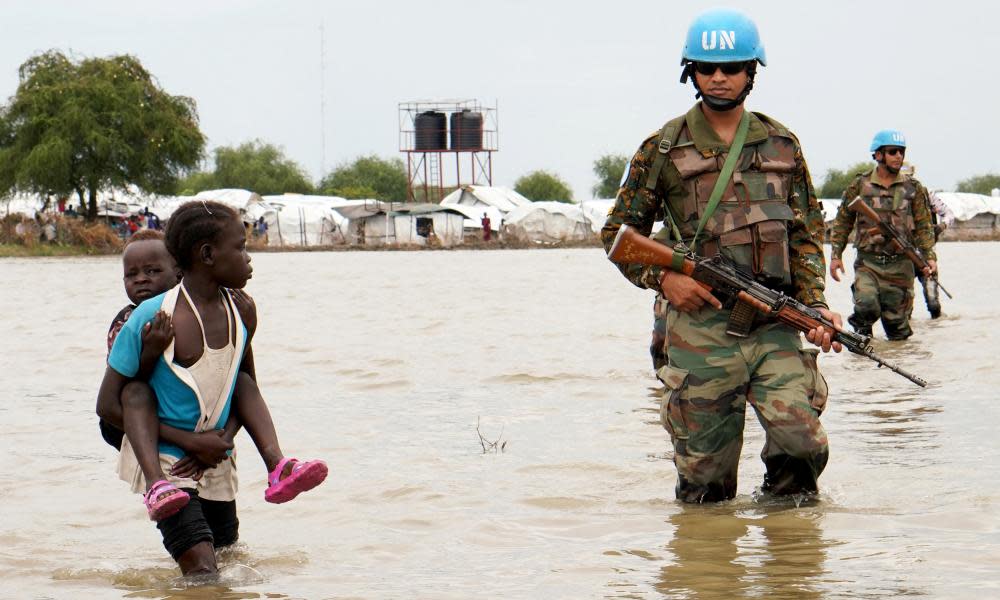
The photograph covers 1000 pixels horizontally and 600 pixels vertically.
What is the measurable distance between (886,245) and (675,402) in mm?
7442

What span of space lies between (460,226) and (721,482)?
58516mm

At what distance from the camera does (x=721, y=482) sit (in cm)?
557

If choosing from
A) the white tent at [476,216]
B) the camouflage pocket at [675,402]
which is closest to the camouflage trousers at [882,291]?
the camouflage pocket at [675,402]

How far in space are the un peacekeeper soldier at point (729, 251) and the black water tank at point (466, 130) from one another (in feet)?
274

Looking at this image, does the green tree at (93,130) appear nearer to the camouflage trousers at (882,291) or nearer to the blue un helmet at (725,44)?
the camouflage trousers at (882,291)

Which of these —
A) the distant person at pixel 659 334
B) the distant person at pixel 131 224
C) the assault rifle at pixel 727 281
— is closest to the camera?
the assault rifle at pixel 727 281

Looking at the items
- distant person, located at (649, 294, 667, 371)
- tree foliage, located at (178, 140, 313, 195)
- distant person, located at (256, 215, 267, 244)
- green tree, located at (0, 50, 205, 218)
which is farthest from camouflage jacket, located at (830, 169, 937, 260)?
tree foliage, located at (178, 140, 313, 195)

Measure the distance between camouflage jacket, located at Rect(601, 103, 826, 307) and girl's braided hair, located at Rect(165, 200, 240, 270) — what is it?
162cm

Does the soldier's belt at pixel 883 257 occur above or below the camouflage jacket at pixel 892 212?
below

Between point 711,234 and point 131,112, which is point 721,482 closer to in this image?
point 711,234

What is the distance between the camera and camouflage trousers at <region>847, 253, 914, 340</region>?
40.9 ft

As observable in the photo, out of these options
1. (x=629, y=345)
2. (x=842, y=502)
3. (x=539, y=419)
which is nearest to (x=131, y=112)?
(x=629, y=345)

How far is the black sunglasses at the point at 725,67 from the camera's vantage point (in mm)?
5332

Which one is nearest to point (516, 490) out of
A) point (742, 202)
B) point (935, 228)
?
point (742, 202)
